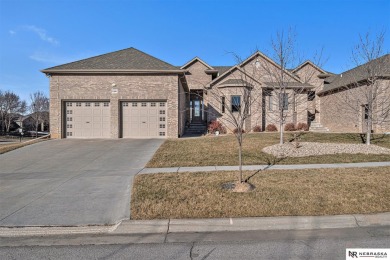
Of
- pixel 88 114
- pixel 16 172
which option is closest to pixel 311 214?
pixel 16 172

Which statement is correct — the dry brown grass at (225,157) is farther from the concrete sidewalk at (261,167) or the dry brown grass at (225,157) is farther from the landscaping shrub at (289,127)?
the landscaping shrub at (289,127)

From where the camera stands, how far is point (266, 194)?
19.8 ft

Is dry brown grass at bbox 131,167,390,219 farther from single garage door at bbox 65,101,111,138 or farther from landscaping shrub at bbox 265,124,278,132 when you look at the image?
landscaping shrub at bbox 265,124,278,132

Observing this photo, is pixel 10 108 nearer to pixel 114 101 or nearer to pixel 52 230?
pixel 114 101

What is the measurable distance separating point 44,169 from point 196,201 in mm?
6781

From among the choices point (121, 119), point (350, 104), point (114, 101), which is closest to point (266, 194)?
point (121, 119)

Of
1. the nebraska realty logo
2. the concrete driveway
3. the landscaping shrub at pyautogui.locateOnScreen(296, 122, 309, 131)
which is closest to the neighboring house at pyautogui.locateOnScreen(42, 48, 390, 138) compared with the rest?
the concrete driveway

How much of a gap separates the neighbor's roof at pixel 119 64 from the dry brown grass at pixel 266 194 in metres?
11.7

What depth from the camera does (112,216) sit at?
524 cm

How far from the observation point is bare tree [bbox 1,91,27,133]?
57500 mm

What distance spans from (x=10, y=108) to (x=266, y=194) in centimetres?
6876

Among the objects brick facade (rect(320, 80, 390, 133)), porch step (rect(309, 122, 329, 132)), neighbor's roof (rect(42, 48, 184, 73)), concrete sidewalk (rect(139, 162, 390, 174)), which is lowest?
concrete sidewalk (rect(139, 162, 390, 174))

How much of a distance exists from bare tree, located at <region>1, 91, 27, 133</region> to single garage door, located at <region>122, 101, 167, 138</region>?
169 ft

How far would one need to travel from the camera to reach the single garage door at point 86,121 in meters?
18.2
